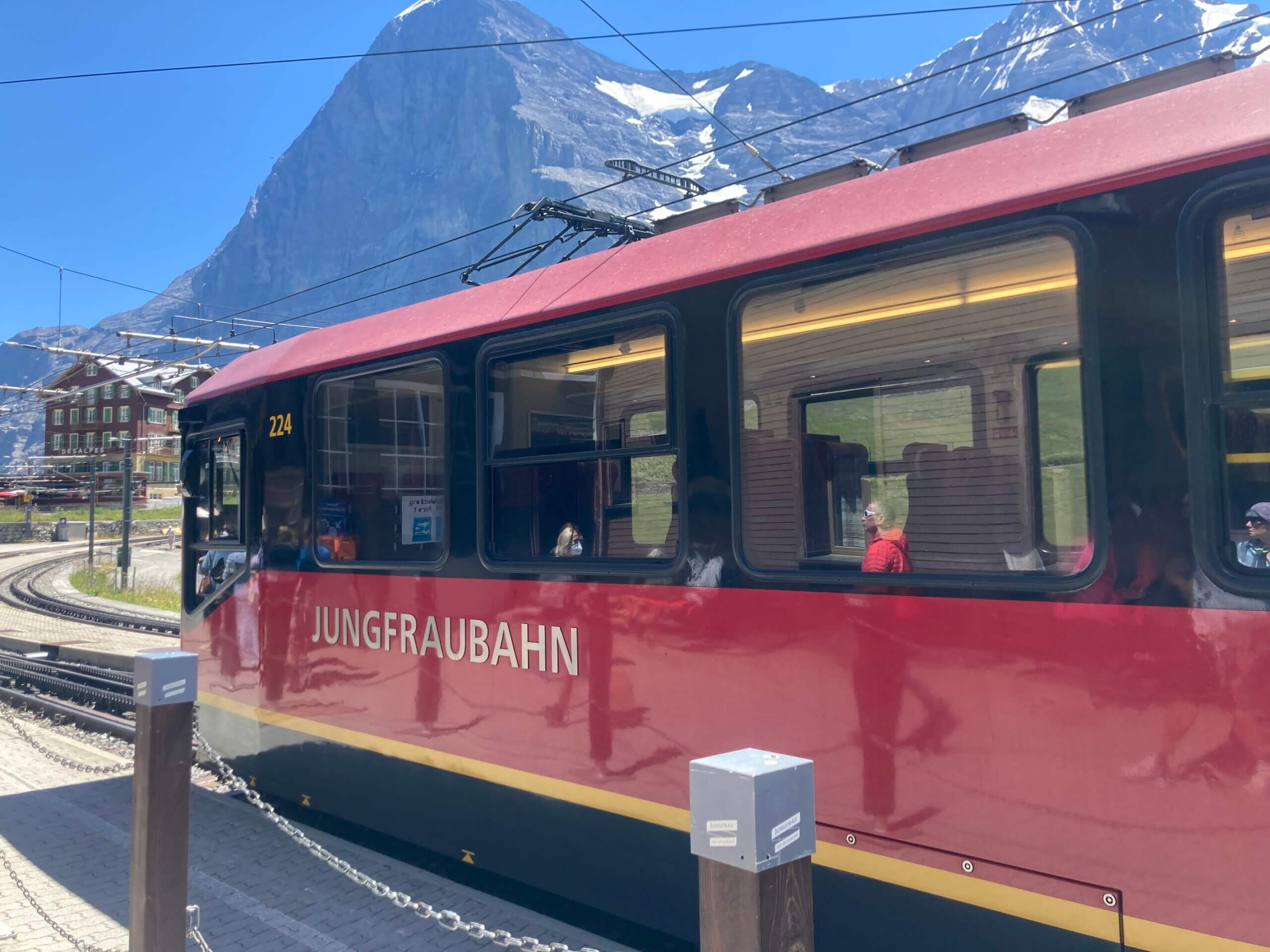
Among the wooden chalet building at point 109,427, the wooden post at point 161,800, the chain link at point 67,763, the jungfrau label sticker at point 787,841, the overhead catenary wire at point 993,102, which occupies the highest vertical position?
the wooden chalet building at point 109,427

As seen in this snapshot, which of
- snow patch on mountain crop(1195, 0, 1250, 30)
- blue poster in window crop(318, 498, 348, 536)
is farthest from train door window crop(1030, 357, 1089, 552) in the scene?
snow patch on mountain crop(1195, 0, 1250, 30)

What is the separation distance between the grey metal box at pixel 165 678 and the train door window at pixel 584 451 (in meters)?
1.39

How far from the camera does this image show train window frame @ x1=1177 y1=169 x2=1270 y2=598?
251cm

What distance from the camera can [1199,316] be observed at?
2578mm

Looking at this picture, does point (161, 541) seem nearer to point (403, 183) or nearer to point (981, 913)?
point (981, 913)

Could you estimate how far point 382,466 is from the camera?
5316mm

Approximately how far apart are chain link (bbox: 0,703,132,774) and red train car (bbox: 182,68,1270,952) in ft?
11.8

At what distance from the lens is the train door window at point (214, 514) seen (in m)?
6.48

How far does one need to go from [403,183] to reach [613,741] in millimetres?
197344

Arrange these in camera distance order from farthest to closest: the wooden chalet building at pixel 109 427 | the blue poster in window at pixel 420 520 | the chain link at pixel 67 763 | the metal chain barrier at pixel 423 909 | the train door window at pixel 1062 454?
the wooden chalet building at pixel 109 427 < the chain link at pixel 67 763 < the blue poster in window at pixel 420 520 < the metal chain barrier at pixel 423 909 < the train door window at pixel 1062 454

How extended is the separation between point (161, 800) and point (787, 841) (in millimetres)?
2802

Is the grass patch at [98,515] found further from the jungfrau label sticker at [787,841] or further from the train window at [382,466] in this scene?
the jungfrau label sticker at [787,841]

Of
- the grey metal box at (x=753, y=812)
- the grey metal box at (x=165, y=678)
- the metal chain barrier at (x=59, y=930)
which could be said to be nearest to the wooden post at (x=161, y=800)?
the grey metal box at (x=165, y=678)

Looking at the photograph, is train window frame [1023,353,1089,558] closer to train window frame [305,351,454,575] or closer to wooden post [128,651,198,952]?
train window frame [305,351,454,575]
